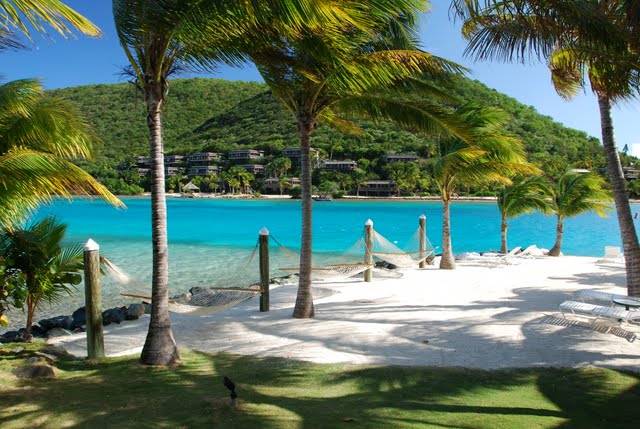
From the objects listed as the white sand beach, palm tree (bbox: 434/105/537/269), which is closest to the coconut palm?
palm tree (bbox: 434/105/537/269)

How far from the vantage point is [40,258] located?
4.16m

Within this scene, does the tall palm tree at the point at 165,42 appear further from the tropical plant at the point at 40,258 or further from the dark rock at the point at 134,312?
the dark rock at the point at 134,312

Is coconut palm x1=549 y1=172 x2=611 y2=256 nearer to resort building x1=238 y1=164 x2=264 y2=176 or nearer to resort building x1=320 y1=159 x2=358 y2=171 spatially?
resort building x1=320 y1=159 x2=358 y2=171

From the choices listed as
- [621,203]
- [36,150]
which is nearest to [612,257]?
[621,203]

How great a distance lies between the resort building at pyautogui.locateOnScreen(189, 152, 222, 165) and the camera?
76.1 metres

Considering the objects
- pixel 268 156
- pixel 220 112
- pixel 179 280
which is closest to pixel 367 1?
pixel 179 280

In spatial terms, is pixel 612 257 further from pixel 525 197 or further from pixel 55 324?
pixel 55 324

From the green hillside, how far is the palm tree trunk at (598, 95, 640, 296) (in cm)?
4619

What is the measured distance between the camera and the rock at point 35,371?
333 centimetres

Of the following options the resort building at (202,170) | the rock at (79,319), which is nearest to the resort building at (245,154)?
the resort building at (202,170)

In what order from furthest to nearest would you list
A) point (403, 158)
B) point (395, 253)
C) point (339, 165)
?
point (339, 165) < point (403, 158) < point (395, 253)

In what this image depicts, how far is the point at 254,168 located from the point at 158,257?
72.0 meters

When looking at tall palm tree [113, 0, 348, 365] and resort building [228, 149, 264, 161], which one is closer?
tall palm tree [113, 0, 348, 365]

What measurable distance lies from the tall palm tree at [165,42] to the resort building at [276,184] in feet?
212
